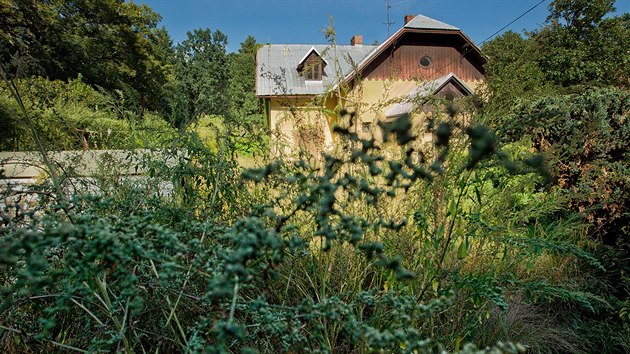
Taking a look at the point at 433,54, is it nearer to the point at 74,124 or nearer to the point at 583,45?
the point at 583,45

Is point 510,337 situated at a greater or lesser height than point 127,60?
lesser

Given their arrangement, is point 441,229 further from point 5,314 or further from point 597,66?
point 597,66

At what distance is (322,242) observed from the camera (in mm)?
1307

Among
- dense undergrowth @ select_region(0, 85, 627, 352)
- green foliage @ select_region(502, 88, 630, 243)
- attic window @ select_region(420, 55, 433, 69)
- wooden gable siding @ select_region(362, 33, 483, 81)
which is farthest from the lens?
attic window @ select_region(420, 55, 433, 69)

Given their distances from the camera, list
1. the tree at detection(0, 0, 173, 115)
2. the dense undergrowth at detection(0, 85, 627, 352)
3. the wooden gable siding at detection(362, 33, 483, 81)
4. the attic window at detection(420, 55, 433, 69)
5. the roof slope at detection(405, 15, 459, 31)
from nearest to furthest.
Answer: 1. the dense undergrowth at detection(0, 85, 627, 352)
2. the roof slope at detection(405, 15, 459, 31)
3. the wooden gable siding at detection(362, 33, 483, 81)
4. the attic window at detection(420, 55, 433, 69)
5. the tree at detection(0, 0, 173, 115)

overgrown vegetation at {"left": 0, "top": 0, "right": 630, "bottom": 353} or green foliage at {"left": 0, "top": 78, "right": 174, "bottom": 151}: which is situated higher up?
green foliage at {"left": 0, "top": 78, "right": 174, "bottom": 151}

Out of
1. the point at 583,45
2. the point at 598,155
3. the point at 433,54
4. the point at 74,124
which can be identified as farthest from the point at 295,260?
the point at 583,45

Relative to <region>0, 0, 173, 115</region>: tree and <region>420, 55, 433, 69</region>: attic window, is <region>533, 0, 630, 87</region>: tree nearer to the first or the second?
<region>420, 55, 433, 69</region>: attic window

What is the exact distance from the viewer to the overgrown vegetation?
31.9 inches

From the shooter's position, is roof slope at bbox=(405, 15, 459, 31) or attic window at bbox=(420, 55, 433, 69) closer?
roof slope at bbox=(405, 15, 459, 31)

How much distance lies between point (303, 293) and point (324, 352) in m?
A: 1.13

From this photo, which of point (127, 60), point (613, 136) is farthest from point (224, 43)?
point (613, 136)

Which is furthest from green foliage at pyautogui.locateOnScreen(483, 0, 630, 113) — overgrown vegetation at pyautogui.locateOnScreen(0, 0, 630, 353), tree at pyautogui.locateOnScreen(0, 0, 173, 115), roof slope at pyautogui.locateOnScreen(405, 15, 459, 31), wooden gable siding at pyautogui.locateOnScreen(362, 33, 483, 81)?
tree at pyautogui.locateOnScreen(0, 0, 173, 115)

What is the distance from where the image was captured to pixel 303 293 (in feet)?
6.32
